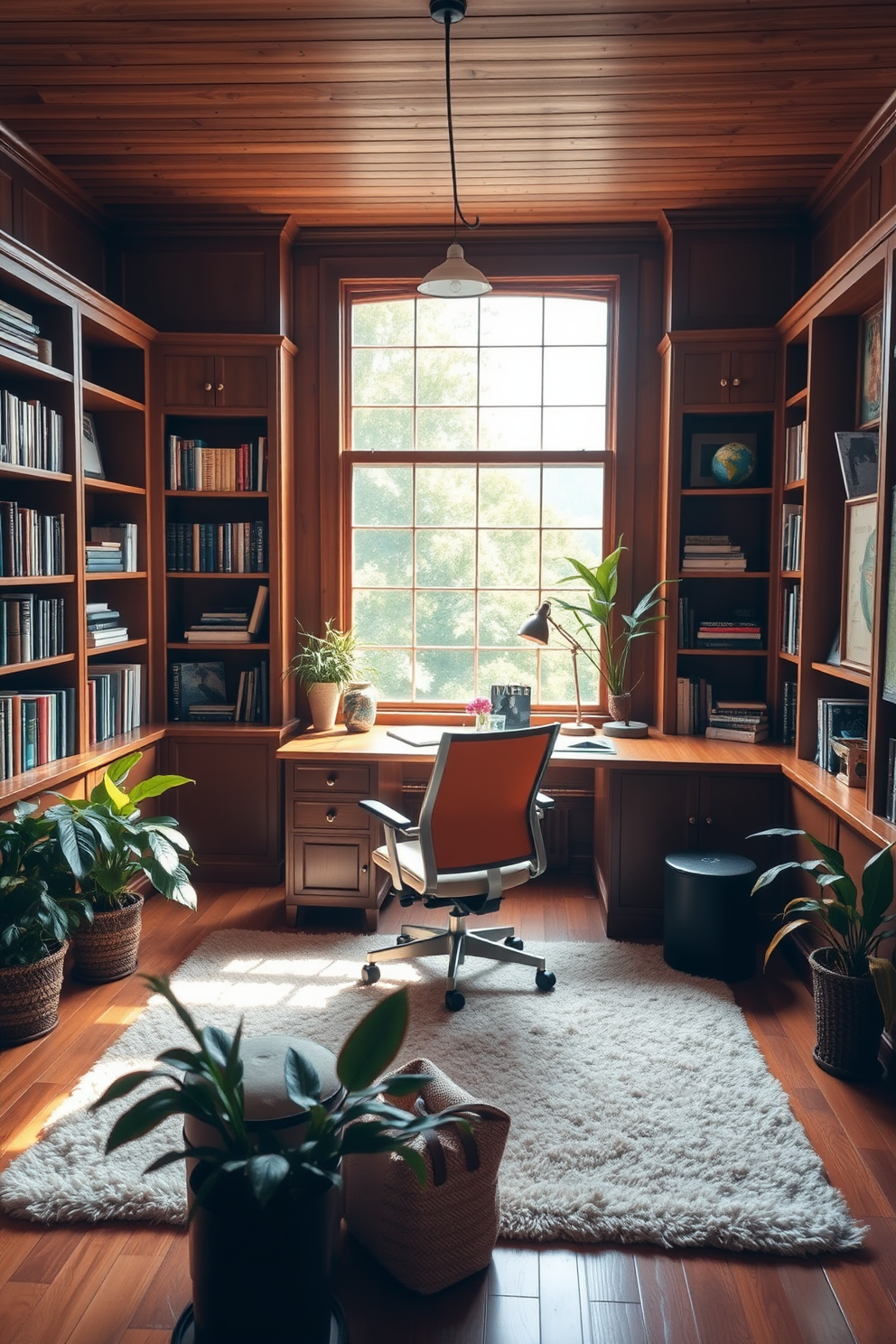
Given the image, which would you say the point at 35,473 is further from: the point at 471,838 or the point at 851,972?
the point at 851,972

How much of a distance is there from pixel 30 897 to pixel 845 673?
111 inches

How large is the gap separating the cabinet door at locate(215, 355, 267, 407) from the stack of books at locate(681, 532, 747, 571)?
207 cm

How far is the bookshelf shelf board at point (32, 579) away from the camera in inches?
137

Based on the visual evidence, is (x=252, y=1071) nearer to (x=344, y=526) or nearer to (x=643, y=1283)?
(x=643, y=1283)

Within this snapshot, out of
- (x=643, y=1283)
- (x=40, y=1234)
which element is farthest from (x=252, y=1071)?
(x=643, y=1283)

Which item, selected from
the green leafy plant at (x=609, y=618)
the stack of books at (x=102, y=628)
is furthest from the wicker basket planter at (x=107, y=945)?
the green leafy plant at (x=609, y=618)

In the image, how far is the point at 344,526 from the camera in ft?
16.7

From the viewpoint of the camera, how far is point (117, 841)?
138 inches

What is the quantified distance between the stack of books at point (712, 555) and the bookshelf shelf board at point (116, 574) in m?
2.48

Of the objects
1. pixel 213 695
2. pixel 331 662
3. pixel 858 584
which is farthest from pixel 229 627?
pixel 858 584

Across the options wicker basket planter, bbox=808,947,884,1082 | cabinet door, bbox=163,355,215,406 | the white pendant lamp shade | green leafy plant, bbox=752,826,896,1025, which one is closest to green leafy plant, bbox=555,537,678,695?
the white pendant lamp shade

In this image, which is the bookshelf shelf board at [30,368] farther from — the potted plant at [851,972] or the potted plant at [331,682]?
the potted plant at [851,972]

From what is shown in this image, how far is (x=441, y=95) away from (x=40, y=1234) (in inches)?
140

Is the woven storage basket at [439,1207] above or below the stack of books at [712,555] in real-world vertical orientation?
below
